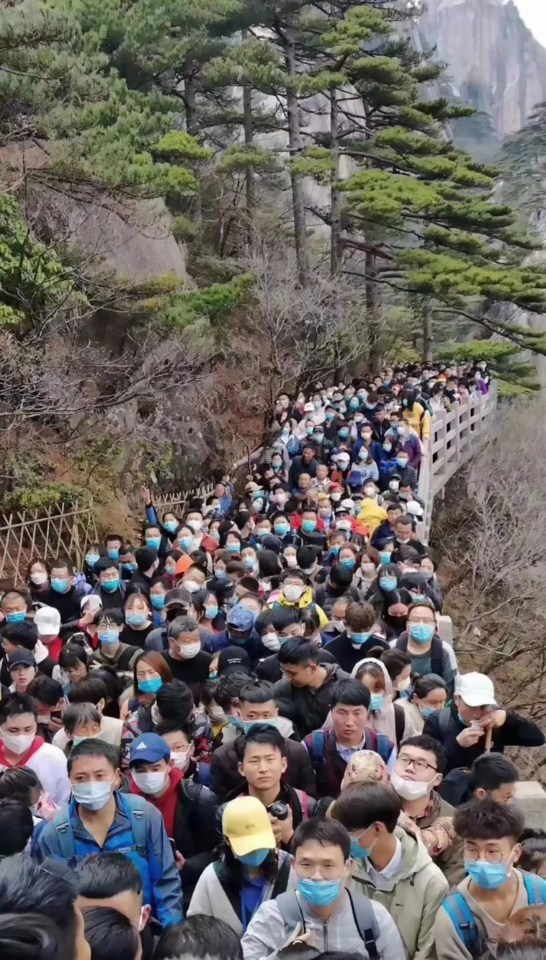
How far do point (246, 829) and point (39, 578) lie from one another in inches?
195

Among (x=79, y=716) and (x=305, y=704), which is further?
(x=305, y=704)

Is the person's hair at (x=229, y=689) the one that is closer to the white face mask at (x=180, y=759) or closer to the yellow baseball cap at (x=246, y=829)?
the white face mask at (x=180, y=759)

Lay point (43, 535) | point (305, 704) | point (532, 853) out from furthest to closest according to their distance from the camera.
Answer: point (43, 535) < point (305, 704) < point (532, 853)

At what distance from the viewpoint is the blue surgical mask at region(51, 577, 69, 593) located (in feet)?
23.0

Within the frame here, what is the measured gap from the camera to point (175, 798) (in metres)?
3.35

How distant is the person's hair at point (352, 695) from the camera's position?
11.7 ft

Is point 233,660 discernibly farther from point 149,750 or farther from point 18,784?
point 18,784

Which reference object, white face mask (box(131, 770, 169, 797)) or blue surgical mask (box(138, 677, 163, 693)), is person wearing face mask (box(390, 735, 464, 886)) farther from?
blue surgical mask (box(138, 677, 163, 693))

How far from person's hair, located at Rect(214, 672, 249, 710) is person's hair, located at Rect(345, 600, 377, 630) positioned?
1.17 meters

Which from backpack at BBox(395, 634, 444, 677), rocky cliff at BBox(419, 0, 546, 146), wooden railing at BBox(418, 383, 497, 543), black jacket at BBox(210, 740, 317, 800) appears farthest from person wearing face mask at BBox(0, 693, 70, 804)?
rocky cliff at BBox(419, 0, 546, 146)

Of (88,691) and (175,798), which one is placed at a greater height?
(175,798)

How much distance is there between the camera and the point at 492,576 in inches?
617

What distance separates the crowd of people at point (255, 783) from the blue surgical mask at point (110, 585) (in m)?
0.02

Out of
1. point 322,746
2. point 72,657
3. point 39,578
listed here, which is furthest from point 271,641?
point 39,578
